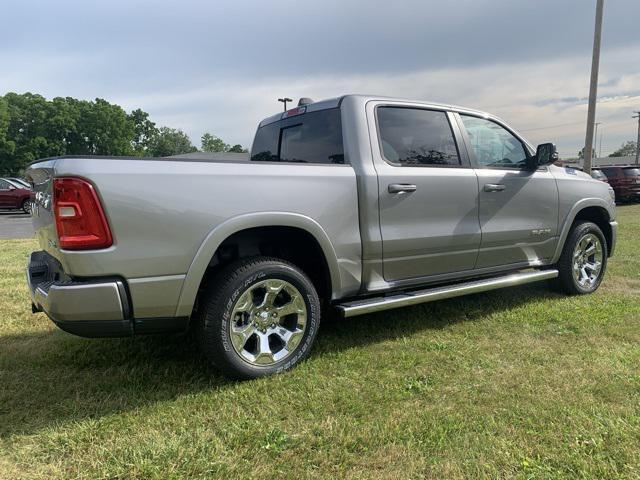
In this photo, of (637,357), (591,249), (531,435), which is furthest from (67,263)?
(591,249)

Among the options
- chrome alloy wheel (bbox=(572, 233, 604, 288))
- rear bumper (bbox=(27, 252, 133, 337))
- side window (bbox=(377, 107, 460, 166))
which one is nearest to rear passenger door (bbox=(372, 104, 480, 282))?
side window (bbox=(377, 107, 460, 166))

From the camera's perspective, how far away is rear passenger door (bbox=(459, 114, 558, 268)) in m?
4.18

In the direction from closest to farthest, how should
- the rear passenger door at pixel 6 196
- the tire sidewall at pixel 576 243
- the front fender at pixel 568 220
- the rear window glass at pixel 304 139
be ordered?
the rear window glass at pixel 304 139 < the front fender at pixel 568 220 < the tire sidewall at pixel 576 243 < the rear passenger door at pixel 6 196

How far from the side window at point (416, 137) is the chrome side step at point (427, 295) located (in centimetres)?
100

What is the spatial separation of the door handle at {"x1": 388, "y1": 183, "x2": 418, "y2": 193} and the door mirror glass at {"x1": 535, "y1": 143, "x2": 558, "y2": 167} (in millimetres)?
1688

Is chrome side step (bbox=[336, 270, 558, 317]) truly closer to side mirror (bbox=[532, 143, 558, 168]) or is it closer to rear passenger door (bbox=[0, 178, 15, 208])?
side mirror (bbox=[532, 143, 558, 168])

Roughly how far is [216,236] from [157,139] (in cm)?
9938

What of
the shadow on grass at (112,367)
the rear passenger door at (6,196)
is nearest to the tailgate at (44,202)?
the shadow on grass at (112,367)

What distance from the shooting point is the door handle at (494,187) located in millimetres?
4127

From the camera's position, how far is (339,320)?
4324 millimetres

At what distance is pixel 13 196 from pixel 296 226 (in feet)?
68.1

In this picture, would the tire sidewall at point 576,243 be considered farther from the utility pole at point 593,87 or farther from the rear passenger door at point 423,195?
the utility pole at point 593,87

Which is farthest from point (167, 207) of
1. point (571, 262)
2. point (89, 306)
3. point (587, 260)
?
point (587, 260)

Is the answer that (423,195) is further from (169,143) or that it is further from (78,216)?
(169,143)
